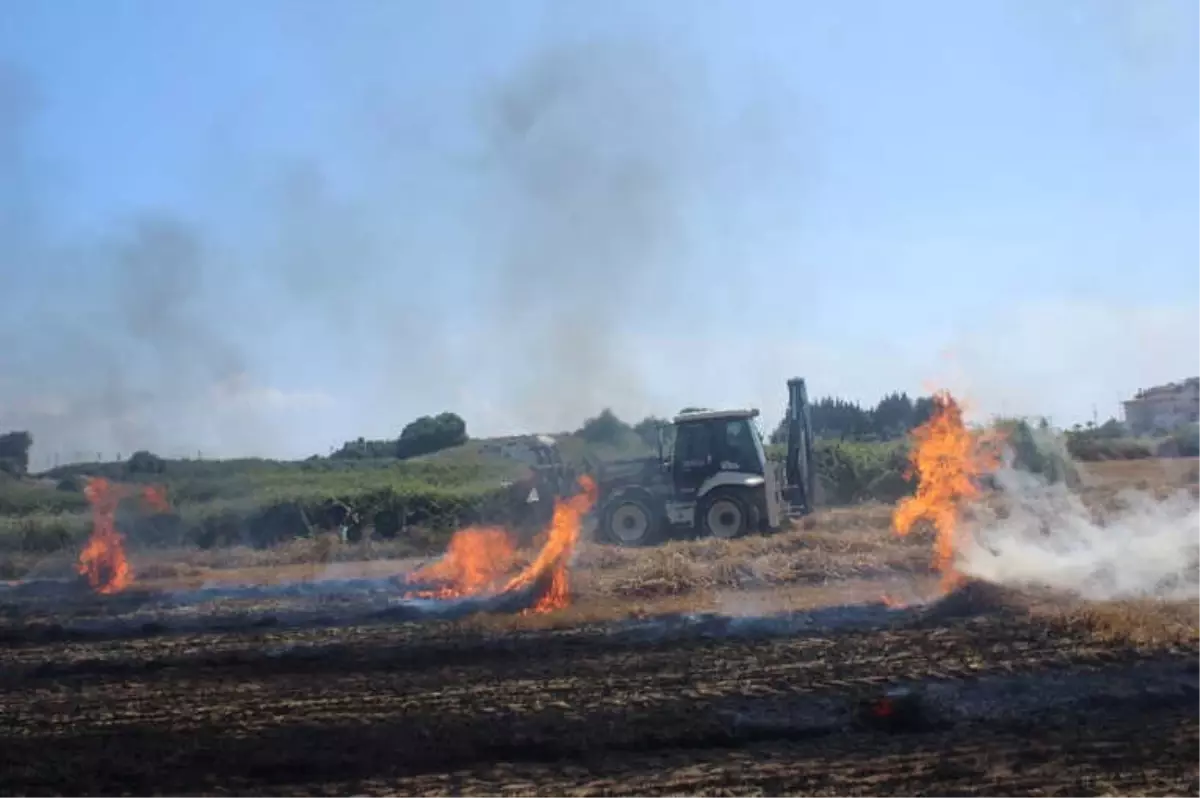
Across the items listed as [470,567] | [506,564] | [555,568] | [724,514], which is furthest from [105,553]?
[724,514]

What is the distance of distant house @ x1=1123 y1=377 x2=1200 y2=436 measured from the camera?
162ft

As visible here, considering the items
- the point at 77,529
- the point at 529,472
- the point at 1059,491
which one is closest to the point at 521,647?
the point at 529,472

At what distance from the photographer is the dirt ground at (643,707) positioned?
278 inches

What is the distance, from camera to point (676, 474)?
20.2m

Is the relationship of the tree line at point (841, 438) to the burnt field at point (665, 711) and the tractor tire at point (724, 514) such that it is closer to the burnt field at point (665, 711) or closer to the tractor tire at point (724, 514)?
the tractor tire at point (724, 514)

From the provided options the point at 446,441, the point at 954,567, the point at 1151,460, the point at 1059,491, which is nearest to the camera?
the point at 954,567

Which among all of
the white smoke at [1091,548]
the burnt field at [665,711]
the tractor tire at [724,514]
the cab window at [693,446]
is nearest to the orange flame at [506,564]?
the cab window at [693,446]

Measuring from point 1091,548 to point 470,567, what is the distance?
9343mm

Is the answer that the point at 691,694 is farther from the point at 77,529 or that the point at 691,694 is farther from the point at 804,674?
Result: the point at 77,529

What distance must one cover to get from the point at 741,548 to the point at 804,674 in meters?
8.95

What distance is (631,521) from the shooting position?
20.3 metres

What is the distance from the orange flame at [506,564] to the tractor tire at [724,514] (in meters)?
2.38

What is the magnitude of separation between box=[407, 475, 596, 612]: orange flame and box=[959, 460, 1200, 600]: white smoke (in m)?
5.40

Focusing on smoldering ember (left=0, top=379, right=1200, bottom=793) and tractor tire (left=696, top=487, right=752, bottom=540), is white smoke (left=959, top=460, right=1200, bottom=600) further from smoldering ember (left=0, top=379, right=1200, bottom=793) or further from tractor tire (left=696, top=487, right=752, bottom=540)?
tractor tire (left=696, top=487, right=752, bottom=540)
